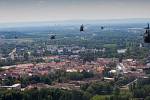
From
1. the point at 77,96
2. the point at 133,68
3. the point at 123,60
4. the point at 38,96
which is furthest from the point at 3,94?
the point at 123,60

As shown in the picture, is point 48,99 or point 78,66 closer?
point 48,99

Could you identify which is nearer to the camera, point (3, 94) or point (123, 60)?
point (3, 94)

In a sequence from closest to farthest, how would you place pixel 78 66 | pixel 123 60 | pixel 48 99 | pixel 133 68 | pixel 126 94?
pixel 48 99 → pixel 126 94 → pixel 133 68 → pixel 78 66 → pixel 123 60

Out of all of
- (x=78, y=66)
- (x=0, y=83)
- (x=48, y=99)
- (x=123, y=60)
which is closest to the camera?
(x=48, y=99)

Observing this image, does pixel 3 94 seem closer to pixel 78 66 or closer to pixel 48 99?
pixel 48 99

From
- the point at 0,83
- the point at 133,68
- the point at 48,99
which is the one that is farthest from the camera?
the point at 133,68

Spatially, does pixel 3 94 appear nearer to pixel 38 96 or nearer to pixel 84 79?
pixel 38 96

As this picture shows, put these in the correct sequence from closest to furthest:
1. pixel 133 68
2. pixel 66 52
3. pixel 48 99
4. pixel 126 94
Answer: pixel 48 99 → pixel 126 94 → pixel 133 68 → pixel 66 52

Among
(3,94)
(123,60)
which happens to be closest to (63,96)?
(3,94)

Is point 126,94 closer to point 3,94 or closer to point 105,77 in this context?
point 3,94
